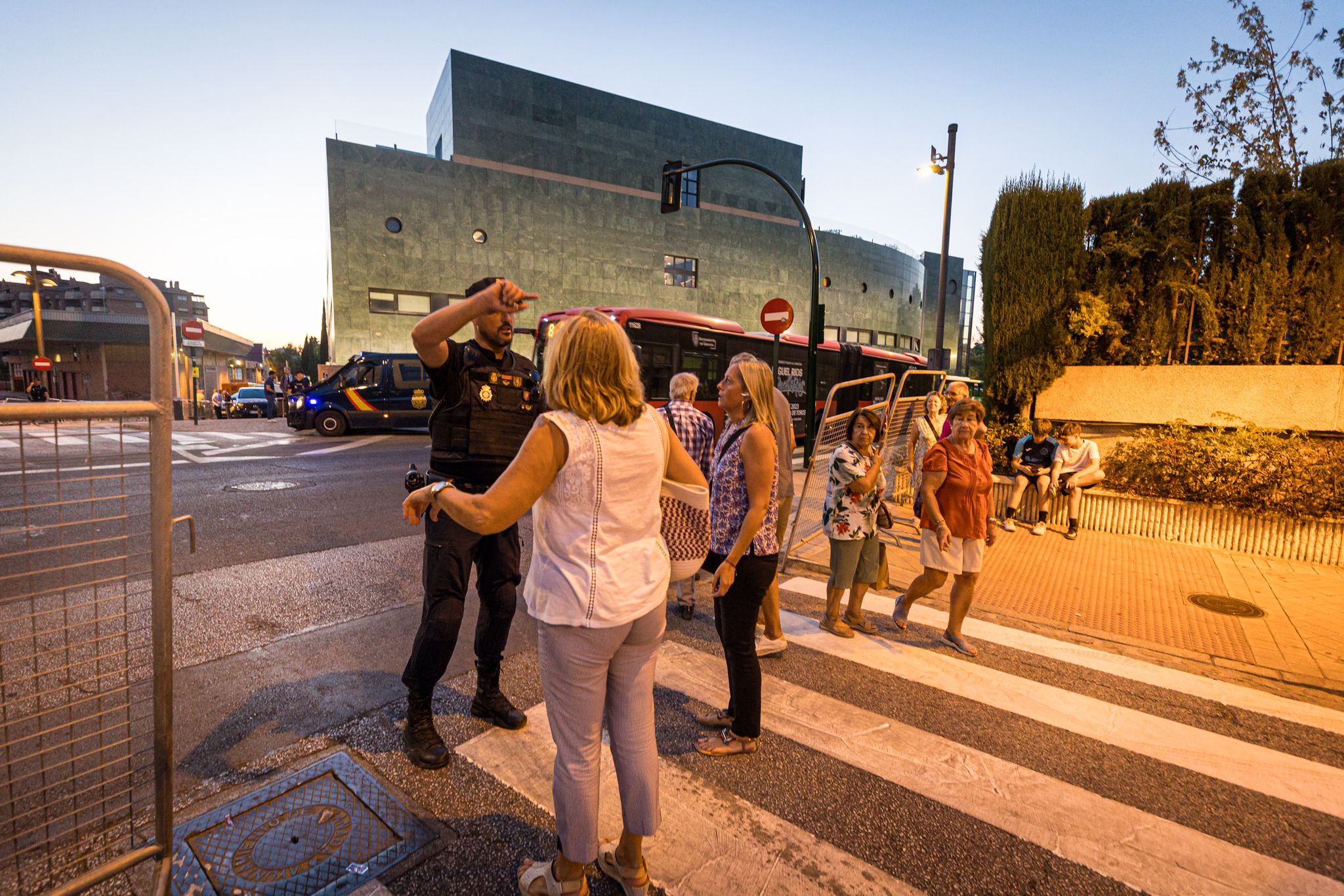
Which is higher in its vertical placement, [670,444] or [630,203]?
[630,203]

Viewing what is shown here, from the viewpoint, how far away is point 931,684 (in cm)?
395

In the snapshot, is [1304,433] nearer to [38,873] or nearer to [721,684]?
[721,684]

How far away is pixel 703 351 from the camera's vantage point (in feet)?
53.1

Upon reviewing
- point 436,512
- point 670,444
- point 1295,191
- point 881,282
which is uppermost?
point 881,282

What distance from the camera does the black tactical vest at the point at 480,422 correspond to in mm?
2902

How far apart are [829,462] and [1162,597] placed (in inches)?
120

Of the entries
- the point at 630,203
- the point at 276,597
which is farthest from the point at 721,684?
the point at 630,203

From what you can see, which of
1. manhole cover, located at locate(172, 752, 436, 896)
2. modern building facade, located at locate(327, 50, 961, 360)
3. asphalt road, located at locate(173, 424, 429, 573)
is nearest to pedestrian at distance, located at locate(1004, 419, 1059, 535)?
asphalt road, located at locate(173, 424, 429, 573)

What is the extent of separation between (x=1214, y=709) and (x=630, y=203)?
34.0 meters

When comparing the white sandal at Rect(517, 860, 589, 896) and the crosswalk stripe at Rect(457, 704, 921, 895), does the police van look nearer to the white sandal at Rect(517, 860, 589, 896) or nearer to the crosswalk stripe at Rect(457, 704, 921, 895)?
the crosswalk stripe at Rect(457, 704, 921, 895)

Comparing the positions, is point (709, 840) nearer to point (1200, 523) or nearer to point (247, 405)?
point (1200, 523)

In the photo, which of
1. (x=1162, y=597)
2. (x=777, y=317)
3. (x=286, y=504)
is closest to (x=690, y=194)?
(x=777, y=317)

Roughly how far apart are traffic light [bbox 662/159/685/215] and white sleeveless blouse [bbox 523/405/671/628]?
12588 millimetres

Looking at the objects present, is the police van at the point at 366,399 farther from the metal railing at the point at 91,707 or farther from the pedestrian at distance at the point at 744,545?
the pedestrian at distance at the point at 744,545
